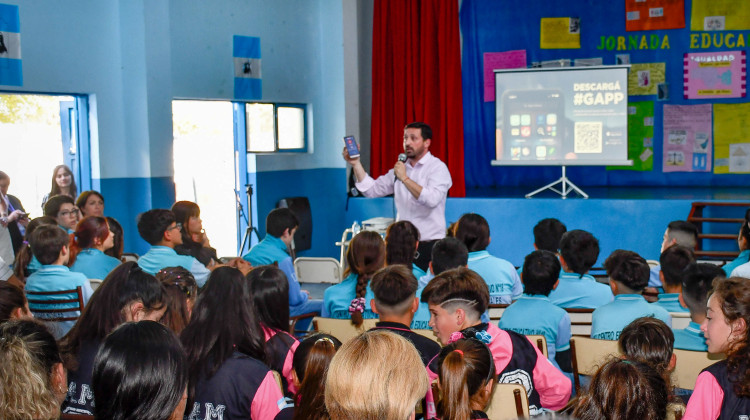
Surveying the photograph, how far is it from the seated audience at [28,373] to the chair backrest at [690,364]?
204 centimetres

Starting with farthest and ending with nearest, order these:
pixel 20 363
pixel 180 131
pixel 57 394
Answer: pixel 180 131 → pixel 57 394 → pixel 20 363

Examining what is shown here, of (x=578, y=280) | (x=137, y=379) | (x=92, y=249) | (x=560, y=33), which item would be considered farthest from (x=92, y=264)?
(x=560, y=33)

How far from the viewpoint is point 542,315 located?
10.3 ft

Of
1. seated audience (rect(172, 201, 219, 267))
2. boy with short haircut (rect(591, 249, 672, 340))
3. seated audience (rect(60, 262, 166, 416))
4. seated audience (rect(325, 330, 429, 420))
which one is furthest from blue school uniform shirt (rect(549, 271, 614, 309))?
seated audience (rect(325, 330, 429, 420))

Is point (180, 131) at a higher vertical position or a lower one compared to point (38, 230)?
higher

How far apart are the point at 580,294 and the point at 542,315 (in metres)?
0.81

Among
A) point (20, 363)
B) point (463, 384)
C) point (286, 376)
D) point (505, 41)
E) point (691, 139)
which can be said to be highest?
point (505, 41)

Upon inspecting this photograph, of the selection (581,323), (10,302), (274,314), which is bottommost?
(581,323)

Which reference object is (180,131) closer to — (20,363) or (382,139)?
(382,139)

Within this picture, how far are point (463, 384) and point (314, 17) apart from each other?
7.27 meters

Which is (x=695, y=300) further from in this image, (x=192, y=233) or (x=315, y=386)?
(x=192, y=233)

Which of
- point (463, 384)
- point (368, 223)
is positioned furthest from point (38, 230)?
point (368, 223)

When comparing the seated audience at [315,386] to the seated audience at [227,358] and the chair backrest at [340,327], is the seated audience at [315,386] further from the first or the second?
the chair backrest at [340,327]

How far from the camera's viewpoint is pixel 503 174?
9.14 metres
